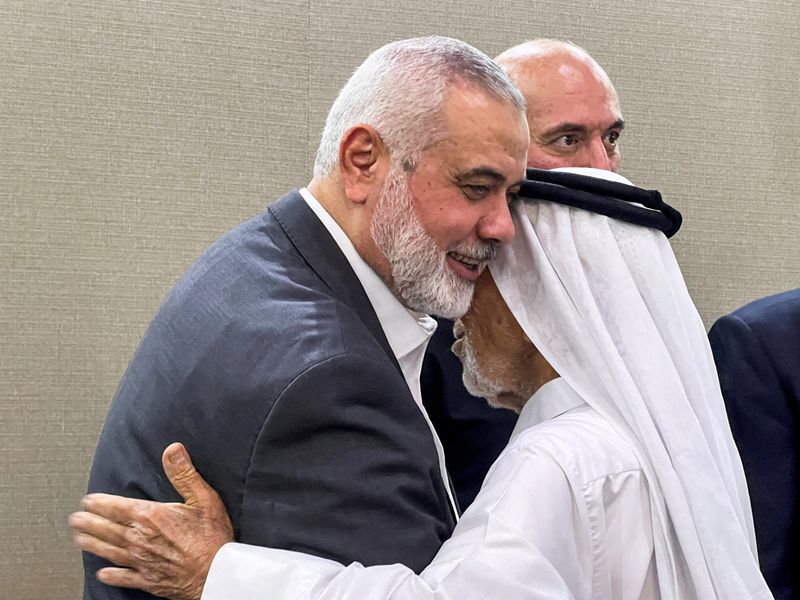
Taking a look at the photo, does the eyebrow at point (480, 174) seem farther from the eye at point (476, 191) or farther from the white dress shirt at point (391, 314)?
the white dress shirt at point (391, 314)

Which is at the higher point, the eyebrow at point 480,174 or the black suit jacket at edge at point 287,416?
the eyebrow at point 480,174

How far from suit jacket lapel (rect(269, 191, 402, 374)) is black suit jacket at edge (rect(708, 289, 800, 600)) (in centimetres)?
67

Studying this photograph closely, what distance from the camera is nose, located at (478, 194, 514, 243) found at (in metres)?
1.56

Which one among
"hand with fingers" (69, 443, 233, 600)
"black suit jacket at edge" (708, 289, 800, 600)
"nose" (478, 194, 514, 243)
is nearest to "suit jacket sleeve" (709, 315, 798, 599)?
"black suit jacket at edge" (708, 289, 800, 600)

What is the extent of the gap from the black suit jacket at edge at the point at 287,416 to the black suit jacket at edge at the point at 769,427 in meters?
0.64

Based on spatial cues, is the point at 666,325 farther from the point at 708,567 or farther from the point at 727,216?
the point at 727,216

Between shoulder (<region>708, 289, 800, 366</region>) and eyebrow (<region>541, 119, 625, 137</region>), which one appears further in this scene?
eyebrow (<region>541, 119, 625, 137</region>)

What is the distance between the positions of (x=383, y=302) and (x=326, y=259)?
5.8 inches

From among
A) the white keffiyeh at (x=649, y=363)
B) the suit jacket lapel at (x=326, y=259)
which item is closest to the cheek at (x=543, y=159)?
the white keffiyeh at (x=649, y=363)

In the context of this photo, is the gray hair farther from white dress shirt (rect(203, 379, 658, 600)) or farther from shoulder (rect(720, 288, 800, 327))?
shoulder (rect(720, 288, 800, 327))

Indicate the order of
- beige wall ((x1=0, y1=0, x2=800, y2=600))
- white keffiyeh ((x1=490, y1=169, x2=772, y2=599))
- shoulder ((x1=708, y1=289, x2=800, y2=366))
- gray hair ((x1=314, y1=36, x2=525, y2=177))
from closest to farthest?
white keffiyeh ((x1=490, y1=169, x2=772, y2=599)) < gray hair ((x1=314, y1=36, x2=525, y2=177)) < shoulder ((x1=708, y1=289, x2=800, y2=366)) < beige wall ((x1=0, y1=0, x2=800, y2=600))

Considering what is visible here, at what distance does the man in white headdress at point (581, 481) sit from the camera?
4.24 feet

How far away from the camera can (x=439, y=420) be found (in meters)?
2.17

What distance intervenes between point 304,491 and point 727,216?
2185 mm
